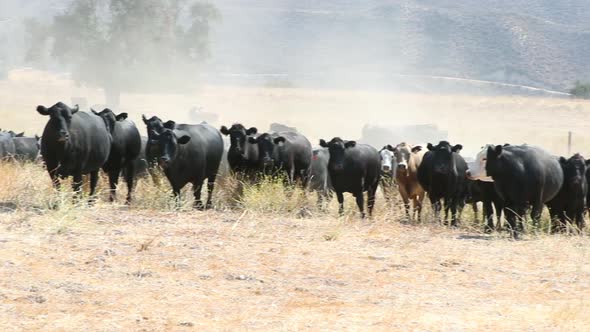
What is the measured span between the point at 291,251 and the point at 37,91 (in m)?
73.5

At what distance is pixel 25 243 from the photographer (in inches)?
484

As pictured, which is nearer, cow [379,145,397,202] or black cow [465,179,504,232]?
black cow [465,179,504,232]

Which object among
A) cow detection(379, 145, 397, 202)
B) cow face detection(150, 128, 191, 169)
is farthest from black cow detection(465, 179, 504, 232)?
cow face detection(150, 128, 191, 169)

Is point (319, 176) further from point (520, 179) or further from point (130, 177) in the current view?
point (520, 179)

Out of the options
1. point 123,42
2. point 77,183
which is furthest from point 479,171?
point 123,42

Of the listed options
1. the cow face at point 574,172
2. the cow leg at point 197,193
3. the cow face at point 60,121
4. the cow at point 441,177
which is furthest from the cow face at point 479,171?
the cow face at point 60,121

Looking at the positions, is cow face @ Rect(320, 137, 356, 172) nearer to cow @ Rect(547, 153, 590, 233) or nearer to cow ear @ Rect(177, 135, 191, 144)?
cow ear @ Rect(177, 135, 191, 144)

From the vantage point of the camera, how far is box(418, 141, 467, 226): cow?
18.9 metres

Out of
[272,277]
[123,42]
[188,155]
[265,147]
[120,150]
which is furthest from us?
[123,42]

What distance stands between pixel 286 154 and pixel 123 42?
162ft

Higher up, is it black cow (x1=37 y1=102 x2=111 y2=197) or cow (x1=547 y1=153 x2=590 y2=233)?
black cow (x1=37 y1=102 x2=111 y2=197)

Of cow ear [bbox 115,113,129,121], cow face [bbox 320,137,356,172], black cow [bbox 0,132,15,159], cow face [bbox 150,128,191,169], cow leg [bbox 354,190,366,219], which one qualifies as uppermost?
cow ear [bbox 115,113,129,121]

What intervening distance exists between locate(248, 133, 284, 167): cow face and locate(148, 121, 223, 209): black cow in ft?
2.45

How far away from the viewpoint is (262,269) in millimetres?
11812
